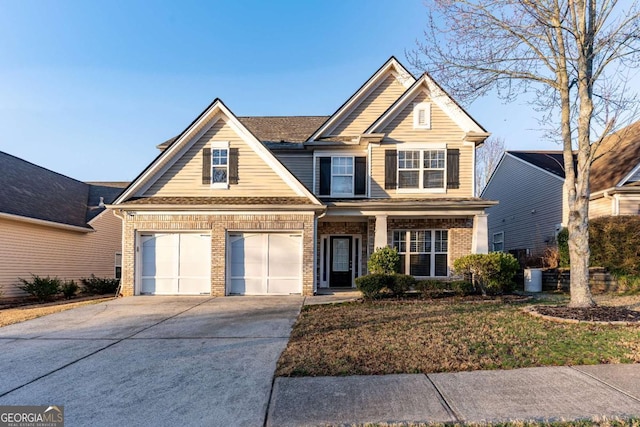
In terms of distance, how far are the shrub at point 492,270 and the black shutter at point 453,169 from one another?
10.1 ft

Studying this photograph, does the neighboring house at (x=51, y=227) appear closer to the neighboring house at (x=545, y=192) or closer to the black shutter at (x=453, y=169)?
the black shutter at (x=453, y=169)

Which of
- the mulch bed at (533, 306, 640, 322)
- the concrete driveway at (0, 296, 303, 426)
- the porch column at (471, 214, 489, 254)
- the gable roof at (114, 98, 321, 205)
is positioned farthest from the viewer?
the porch column at (471, 214, 489, 254)

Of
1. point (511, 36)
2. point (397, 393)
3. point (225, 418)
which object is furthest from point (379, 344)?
point (511, 36)

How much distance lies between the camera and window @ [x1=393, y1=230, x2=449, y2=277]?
13.2 meters

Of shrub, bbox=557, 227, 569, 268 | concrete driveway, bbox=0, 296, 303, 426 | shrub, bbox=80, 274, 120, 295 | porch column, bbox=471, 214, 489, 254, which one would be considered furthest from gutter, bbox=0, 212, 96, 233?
shrub, bbox=557, 227, 569, 268

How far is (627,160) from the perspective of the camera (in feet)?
48.2

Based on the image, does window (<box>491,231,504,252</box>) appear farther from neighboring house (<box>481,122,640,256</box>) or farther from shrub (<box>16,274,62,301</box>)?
shrub (<box>16,274,62,301</box>)

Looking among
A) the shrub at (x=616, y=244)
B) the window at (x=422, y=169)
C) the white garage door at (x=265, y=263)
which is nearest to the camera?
the shrub at (x=616, y=244)

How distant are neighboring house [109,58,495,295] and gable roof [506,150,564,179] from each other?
6780mm

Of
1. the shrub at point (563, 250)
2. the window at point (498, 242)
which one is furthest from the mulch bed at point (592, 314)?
the window at point (498, 242)

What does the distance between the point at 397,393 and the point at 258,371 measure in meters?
1.84

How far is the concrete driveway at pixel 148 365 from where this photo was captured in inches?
146

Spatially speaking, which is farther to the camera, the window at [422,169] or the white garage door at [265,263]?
the window at [422,169]

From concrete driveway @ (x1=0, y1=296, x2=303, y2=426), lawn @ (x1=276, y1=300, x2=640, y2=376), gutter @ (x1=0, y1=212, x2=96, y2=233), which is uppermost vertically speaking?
gutter @ (x1=0, y1=212, x2=96, y2=233)
